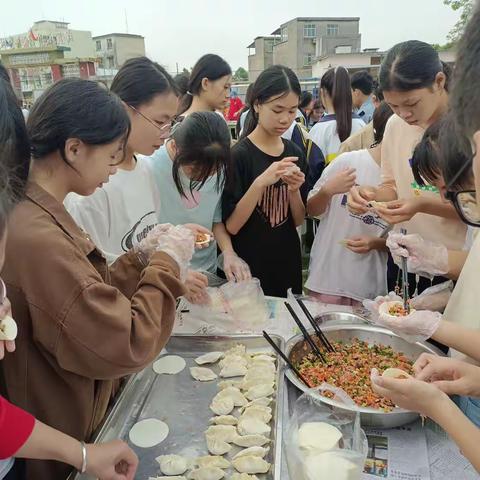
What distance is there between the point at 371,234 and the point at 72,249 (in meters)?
1.97

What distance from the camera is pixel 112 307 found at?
1044mm

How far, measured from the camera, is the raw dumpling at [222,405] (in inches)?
57.6

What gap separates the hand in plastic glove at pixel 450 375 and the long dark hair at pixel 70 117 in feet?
4.14

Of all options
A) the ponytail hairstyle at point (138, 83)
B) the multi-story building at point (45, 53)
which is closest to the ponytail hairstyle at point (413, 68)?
the ponytail hairstyle at point (138, 83)

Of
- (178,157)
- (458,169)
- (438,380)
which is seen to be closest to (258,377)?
(438,380)

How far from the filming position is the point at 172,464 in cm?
121

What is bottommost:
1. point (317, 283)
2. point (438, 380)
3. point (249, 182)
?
point (317, 283)

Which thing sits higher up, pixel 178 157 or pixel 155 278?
pixel 178 157

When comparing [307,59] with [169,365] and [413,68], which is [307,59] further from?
[169,365]

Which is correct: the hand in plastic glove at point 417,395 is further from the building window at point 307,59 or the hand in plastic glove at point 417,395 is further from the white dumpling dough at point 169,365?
the building window at point 307,59

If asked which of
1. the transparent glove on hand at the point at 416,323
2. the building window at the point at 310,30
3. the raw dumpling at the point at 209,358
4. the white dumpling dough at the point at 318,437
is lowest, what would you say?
the raw dumpling at the point at 209,358

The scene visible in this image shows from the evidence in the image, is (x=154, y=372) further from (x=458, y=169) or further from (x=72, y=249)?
(x=458, y=169)

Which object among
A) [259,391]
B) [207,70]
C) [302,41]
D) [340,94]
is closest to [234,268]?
[259,391]

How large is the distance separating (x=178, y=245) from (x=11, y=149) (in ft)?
2.09
